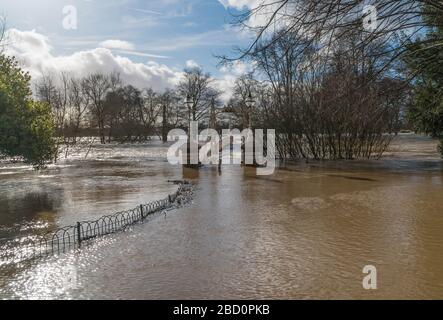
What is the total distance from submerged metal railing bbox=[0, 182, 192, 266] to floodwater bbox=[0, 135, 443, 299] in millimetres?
376

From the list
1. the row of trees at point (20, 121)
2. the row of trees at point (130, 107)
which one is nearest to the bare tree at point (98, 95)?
the row of trees at point (130, 107)

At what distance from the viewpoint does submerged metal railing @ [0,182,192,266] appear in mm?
6875

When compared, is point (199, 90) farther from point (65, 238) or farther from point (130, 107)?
point (65, 238)

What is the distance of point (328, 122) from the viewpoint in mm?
22984

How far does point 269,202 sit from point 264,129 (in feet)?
48.9

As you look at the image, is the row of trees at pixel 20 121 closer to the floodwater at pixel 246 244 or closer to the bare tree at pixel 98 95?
the floodwater at pixel 246 244

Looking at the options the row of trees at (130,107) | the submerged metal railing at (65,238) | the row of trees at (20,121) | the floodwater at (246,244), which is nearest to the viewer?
the floodwater at (246,244)

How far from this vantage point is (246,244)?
7016 mm

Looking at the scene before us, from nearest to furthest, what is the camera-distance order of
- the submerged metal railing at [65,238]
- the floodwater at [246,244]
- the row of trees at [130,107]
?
the floodwater at [246,244]
the submerged metal railing at [65,238]
the row of trees at [130,107]

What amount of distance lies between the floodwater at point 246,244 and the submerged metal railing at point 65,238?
376 mm

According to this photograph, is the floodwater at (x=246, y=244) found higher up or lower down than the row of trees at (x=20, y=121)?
lower down

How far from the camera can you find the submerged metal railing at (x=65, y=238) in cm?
688
